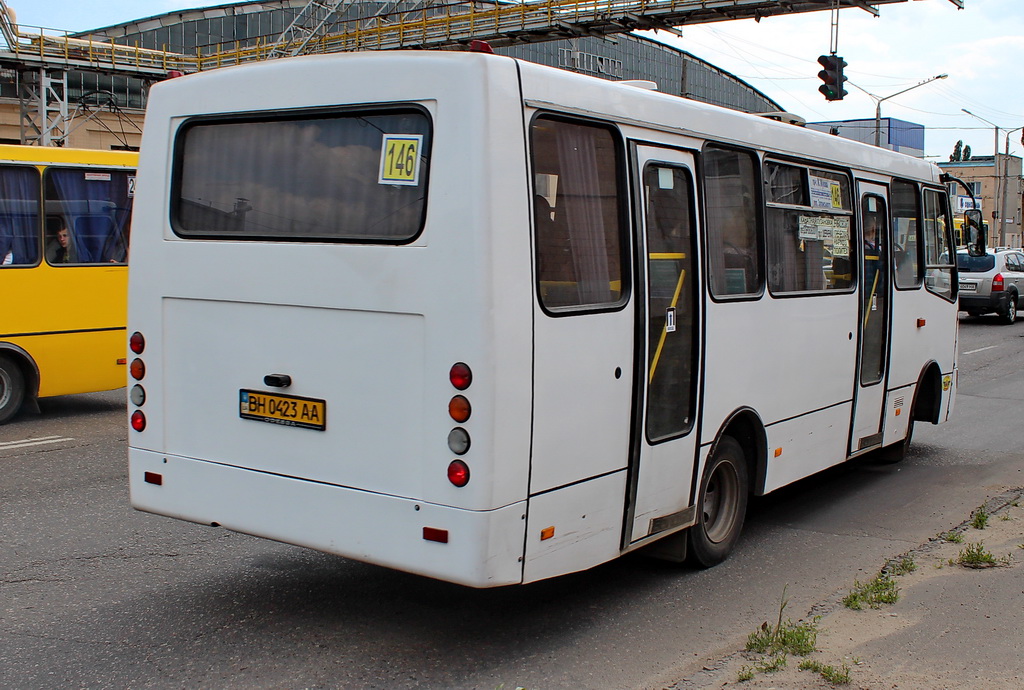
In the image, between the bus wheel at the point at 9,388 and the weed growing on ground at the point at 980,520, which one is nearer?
the weed growing on ground at the point at 980,520

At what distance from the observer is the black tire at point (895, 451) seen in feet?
32.2

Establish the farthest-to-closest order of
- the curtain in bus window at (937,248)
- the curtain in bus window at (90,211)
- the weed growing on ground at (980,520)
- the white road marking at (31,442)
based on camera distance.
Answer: the curtain in bus window at (90,211) < the white road marking at (31,442) < the curtain in bus window at (937,248) < the weed growing on ground at (980,520)

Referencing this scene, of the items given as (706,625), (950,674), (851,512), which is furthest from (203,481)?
(851,512)

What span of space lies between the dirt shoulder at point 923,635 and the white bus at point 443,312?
3.00ft

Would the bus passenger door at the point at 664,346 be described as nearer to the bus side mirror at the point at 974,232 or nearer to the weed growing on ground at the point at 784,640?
the weed growing on ground at the point at 784,640

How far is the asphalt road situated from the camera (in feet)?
16.0

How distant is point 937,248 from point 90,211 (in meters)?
8.91

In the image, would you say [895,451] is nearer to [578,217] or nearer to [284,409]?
[578,217]

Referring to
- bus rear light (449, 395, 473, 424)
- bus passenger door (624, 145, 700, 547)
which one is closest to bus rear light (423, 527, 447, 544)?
bus rear light (449, 395, 473, 424)

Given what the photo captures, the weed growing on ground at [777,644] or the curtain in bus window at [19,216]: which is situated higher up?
the curtain in bus window at [19,216]

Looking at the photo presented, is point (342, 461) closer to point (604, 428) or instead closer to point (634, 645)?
point (604, 428)

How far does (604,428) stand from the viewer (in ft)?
17.2

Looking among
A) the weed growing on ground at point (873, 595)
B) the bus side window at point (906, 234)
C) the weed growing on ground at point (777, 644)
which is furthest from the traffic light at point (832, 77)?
the weed growing on ground at point (777, 644)

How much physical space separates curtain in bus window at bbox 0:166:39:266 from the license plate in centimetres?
721
